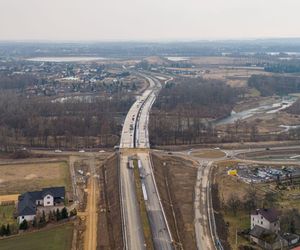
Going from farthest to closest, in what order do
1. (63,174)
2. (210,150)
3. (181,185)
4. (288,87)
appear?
(288,87) → (210,150) → (63,174) → (181,185)

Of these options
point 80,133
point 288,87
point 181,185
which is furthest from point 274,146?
point 288,87

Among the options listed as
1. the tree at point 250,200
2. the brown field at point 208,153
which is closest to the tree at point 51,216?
the tree at point 250,200

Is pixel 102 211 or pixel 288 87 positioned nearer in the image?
pixel 102 211

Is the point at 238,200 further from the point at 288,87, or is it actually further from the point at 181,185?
the point at 288,87

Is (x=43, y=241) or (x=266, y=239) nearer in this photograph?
(x=266, y=239)

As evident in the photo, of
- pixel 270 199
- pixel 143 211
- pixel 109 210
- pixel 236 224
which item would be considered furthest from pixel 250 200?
pixel 109 210

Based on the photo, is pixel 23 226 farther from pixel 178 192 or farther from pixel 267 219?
pixel 267 219
